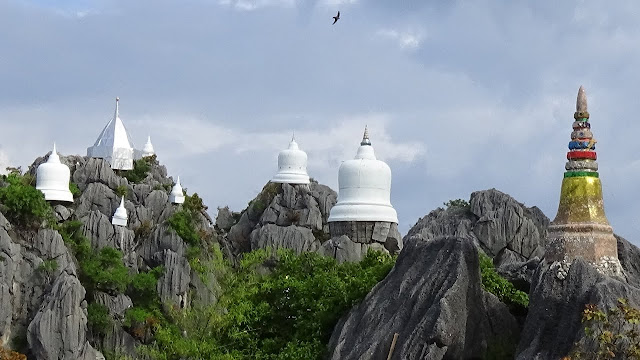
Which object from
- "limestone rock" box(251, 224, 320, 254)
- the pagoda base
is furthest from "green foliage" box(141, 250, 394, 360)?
"limestone rock" box(251, 224, 320, 254)

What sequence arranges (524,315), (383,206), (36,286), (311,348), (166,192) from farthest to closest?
(166,192)
(36,286)
(383,206)
(311,348)
(524,315)

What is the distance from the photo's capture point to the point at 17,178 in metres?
55.4

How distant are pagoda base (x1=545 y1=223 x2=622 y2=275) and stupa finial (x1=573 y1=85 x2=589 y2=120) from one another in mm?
2002

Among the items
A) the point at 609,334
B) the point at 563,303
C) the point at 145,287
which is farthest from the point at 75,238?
the point at 609,334

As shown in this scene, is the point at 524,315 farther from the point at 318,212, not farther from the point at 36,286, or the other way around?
the point at 318,212

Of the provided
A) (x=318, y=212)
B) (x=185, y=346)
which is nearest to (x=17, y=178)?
(x=318, y=212)

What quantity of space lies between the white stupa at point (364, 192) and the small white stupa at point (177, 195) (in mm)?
30454

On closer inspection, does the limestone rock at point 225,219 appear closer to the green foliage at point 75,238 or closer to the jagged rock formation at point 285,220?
the jagged rock formation at point 285,220

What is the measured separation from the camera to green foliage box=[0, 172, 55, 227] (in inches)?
1976

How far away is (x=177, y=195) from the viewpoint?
6488 cm

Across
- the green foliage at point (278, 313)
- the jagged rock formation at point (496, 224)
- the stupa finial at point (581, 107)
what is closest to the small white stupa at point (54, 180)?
the jagged rock formation at point (496, 224)

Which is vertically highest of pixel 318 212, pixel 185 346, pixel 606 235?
pixel 318 212

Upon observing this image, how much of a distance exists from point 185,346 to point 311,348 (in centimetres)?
400

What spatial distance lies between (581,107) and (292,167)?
38.1 meters
